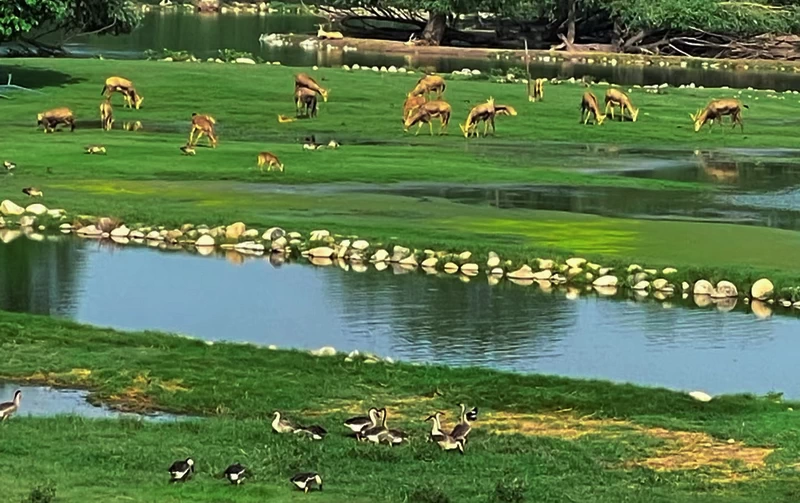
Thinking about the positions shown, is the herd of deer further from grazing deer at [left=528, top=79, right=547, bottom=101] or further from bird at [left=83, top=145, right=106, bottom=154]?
bird at [left=83, top=145, right=106, bottom=154]

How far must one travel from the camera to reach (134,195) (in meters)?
34.8

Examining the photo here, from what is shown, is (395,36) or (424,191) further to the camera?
(395,36)

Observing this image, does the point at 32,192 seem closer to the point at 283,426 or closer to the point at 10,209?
the point at 10,209

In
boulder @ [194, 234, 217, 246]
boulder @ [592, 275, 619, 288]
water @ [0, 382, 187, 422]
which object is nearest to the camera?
water @ [0, 382, 187, 422]

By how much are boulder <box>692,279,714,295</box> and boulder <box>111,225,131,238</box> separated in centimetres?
1091

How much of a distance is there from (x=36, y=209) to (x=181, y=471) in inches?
756

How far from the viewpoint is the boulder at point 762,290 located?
26969 millimetres

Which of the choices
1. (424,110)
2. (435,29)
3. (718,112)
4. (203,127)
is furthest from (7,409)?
(435,29)

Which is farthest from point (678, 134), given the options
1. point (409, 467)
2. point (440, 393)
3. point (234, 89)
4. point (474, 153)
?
point (409, 467)

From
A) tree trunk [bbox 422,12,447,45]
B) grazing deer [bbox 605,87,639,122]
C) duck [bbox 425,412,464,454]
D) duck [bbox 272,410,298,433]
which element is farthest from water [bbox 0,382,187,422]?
tree trunk [bbox 422,12,447,45]

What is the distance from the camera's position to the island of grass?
3116 cm

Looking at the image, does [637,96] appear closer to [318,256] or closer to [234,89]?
[234,89]

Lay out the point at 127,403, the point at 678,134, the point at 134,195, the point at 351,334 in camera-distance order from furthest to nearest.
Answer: the point at 678,134 → the point at 134,195 → the point at 351,334 → the point at 127,403

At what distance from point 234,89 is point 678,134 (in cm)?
1605
